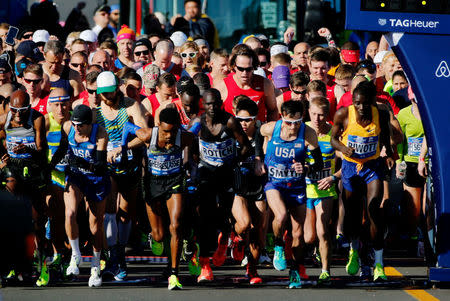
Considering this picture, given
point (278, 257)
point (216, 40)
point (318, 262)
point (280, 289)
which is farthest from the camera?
point (216, 40)

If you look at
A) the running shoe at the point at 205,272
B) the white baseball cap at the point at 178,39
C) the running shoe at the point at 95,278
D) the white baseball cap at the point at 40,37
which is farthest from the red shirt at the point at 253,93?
the white baseball cap at the point at 40,37

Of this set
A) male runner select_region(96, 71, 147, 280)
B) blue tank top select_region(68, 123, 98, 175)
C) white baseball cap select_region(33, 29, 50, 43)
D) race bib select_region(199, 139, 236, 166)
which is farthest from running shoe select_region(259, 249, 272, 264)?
white baseball cap select_region(33, 29, 50, 43)

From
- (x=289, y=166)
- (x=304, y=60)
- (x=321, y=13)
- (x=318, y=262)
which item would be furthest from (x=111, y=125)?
(x=321, y=13)

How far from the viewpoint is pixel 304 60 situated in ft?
53.0

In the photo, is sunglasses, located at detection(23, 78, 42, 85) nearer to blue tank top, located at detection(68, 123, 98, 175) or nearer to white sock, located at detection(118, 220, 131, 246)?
blue tank top, located at detection(68, 123, 98, 175)

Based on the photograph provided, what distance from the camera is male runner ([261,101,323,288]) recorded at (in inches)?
458

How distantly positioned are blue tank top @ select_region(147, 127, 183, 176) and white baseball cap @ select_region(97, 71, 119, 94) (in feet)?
3.21

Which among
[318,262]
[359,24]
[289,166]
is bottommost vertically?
[318,262]

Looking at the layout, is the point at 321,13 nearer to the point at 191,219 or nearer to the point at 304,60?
the point at 304,60

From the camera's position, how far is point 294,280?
11.6 metres

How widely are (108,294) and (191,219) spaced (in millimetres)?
Result: 1795

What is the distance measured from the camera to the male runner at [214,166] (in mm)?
11820

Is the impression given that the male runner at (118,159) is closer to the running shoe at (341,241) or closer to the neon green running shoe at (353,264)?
the neon green running shoe at (353,264)

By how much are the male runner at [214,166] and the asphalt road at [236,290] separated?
537 mm
